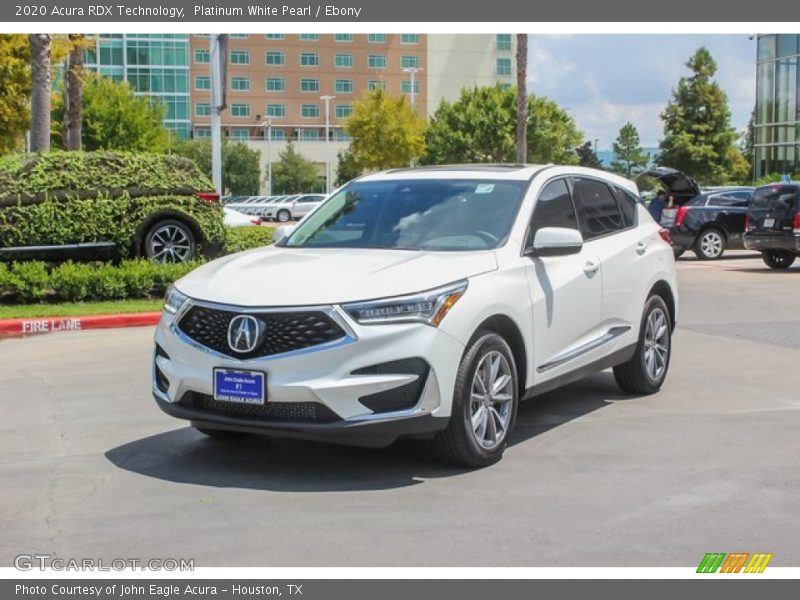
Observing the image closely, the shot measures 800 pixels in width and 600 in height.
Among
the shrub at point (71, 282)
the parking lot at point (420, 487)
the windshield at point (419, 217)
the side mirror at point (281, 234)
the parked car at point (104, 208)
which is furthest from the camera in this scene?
the parked car at point (104, 208)

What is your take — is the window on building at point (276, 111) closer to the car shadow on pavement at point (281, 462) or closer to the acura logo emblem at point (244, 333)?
the car shadow on pavement at point (281, 462)

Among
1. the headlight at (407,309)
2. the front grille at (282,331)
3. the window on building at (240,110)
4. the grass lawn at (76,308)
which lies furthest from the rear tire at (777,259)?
the window on building at (240,110)

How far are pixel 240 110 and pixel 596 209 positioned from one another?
102877 millimetres

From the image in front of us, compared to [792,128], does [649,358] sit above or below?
below

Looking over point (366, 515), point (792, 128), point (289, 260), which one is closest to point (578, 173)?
point (289, 260)

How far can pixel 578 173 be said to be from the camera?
810 cm

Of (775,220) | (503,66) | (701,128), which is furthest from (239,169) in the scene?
(775,220)

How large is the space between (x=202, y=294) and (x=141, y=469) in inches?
44.4

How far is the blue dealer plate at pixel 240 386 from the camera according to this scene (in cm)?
592

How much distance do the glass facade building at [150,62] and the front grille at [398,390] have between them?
93110 mm

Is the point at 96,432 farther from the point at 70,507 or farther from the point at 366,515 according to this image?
the point at 366,515

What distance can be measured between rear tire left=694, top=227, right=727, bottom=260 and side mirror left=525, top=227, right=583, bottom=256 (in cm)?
1910

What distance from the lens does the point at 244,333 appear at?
599 centimetres
